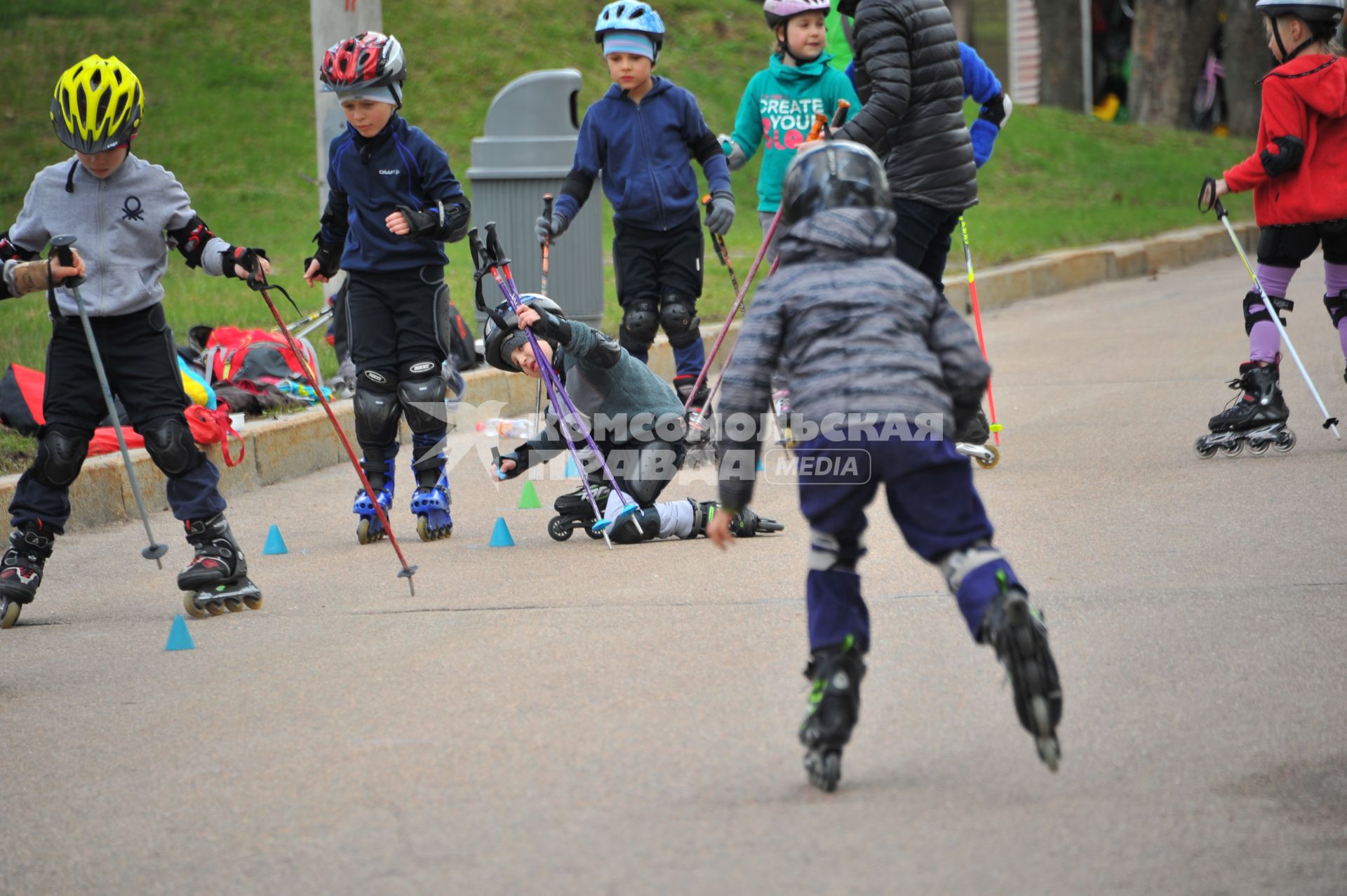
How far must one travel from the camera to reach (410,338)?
7.28 m

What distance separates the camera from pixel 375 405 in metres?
7.30

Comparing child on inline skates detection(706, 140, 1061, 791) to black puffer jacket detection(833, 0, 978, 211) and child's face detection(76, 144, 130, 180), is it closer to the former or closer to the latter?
child's face detection(76, 144, 130, 180)

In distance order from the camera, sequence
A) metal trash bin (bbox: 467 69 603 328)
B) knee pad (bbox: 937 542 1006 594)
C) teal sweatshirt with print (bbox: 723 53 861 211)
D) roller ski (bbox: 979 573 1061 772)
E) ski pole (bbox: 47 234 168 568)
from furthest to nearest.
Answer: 1. metal trash bin (bbox: 467 69 603 328)
2. teal sweatshirt with print (bbox: 723 53 861 211)
3. ski pole (bbox: 47 234 168 568)
4. knee pad (bbox: 937 542 1006 594)
5. roller ski (bbox: 979 573 1061 772)

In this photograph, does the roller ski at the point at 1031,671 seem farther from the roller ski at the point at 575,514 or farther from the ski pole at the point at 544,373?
the roller ski at the point at 575,514

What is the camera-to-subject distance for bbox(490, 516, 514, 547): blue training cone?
23.3 feet

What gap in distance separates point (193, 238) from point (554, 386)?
5.39 ft

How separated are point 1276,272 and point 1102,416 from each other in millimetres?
1565

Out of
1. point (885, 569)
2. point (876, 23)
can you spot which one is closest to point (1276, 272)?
point (876, 23)

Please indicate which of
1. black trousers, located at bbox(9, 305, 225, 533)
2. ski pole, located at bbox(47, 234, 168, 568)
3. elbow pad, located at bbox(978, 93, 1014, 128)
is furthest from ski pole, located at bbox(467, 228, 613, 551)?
elbow pad, located at bbox(978, 93, 1014, 128)

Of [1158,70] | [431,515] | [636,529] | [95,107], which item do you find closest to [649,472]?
[636,529]

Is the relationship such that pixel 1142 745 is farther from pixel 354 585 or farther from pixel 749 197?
pixel 749 197

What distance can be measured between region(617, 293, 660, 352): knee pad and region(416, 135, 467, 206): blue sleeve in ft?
4.90

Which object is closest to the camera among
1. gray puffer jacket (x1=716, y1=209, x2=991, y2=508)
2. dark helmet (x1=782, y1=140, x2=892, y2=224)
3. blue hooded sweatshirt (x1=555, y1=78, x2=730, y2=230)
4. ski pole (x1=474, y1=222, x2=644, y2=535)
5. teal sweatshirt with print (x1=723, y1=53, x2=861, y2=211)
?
gray puffer jacket (x1=716, y1=209, x2=991, y2=508)

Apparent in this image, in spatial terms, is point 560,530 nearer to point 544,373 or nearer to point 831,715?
point 544,373
